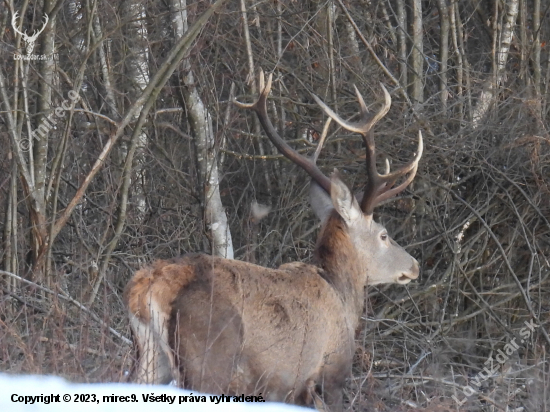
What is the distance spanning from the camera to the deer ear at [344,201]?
617 cm

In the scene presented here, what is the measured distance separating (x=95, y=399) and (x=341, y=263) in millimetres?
2915

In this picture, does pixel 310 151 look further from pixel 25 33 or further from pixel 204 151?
pixel 25 33

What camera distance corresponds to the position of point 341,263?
6.16 metres

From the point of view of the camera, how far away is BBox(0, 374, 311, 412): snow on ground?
3.30 meters

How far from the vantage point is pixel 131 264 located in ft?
25.6

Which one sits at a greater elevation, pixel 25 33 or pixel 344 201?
pixel 25 33

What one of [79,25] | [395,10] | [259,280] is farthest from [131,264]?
[395,10]

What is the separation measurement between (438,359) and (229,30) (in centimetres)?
353

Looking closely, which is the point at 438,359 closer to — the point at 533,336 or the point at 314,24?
the point at 533,336

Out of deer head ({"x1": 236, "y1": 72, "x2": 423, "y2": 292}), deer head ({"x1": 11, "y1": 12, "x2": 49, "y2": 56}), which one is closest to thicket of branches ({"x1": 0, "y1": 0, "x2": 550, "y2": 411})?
deer head ({"x1": 11, "y1": 12, "x2": 49, "y2": 56})

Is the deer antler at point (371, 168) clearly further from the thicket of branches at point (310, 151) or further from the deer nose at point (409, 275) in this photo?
the thicket of branches at point (310, 151)

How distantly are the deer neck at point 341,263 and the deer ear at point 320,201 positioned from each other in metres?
0.13

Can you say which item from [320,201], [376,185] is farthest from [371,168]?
[320,201]

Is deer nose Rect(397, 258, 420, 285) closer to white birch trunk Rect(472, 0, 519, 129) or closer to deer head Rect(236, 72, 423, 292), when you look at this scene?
deer head Rect(236, 72, 423, 292)
